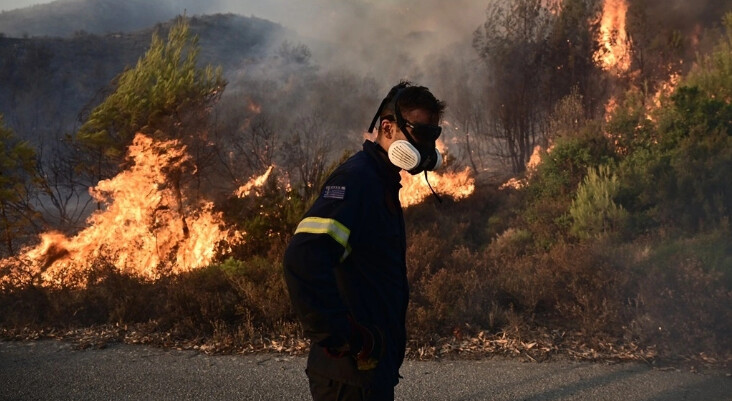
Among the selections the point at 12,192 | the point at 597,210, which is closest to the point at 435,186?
the point at 597,210

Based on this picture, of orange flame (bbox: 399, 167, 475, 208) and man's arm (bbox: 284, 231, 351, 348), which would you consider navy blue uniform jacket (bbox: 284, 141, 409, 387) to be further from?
orange flame (bbox: 399, 167, 475, 208)

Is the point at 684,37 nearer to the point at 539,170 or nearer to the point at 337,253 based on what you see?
the point at 539,170

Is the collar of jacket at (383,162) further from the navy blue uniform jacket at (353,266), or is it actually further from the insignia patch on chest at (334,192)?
the insignia patch on chest at (334,192)

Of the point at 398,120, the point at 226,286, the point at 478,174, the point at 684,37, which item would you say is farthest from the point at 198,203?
the point at 684,37

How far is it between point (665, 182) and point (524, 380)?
700 centimetres

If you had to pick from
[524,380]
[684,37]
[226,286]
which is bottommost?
[524,380]

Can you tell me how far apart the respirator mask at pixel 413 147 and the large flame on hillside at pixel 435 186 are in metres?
9.12

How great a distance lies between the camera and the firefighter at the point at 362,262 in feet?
7.14

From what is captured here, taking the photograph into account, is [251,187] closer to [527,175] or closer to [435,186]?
[435,186]

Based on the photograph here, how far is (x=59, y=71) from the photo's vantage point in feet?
120

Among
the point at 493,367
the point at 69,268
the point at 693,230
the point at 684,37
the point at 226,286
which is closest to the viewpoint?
the point at 493,367

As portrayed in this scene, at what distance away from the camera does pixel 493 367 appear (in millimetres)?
4902

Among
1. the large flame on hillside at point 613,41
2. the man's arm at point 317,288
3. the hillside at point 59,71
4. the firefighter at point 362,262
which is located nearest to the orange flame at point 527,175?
the large flame on hillside at point 613,41

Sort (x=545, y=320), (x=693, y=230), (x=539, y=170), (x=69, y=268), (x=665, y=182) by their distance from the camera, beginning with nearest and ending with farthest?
1. (x=545, y=320)
2. (x=69, y=268)
3. (x=693, y=230)
4. (x=665, y=182)
5. (x=539, y=170)
